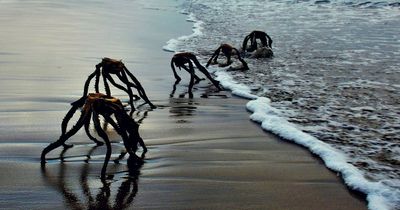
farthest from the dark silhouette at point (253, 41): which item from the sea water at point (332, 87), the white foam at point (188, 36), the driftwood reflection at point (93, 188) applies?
the driftwood reflection at point (93, 188)

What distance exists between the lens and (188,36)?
46.8ft

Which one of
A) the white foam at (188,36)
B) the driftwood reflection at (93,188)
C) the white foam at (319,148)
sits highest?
the driftwood reflection at (93,188)

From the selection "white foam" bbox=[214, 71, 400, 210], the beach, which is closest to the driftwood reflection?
the beach

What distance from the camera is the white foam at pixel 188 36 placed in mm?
11730

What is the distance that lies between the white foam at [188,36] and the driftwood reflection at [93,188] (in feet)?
25.0

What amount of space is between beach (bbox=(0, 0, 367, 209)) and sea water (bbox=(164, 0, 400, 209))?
22 centimetres

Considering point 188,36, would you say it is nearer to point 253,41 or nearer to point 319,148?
point 253,41

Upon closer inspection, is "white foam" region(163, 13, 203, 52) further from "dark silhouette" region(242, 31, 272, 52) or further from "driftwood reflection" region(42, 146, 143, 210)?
"driftwood reflection" region(42, 146, 143, 210)

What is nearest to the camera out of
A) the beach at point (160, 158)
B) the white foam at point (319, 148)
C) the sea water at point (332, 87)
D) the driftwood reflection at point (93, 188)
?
the driftwood reflection at point (93, 188)

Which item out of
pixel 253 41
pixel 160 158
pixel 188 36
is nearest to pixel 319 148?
pixel 160 158

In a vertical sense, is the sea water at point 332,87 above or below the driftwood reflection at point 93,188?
below

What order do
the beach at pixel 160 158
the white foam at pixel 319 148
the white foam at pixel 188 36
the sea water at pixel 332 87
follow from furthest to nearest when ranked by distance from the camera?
the white foam at pixel 188 36, the sea water at pixel 332 87, the white foam at pixel 319 148, the beach at pixel 160 158

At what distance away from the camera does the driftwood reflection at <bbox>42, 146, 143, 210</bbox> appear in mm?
3449

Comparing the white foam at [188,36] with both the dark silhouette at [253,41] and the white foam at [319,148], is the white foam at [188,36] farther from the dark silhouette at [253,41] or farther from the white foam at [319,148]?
the white foam at [319,148]
